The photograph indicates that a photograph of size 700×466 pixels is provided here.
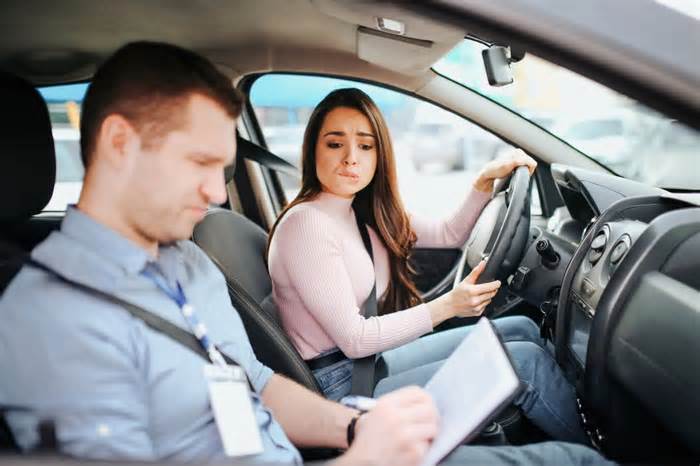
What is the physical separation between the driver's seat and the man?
1.46 ft

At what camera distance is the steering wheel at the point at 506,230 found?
1.75 m

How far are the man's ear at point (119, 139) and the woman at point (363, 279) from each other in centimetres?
73

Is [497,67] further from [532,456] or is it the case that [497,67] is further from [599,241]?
[532,456]

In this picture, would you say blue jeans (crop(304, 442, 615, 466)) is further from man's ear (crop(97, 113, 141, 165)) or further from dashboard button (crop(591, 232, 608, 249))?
man's ear (crop(97, 113, 141, 165))

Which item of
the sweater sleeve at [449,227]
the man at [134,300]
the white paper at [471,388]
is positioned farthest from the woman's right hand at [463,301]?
the man at [134,300]

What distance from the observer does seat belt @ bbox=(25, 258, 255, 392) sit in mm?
924

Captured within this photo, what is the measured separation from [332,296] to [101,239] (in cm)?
71

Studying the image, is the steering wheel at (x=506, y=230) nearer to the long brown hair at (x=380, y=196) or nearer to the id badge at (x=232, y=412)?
the long brown hair at (x=380, y=196)

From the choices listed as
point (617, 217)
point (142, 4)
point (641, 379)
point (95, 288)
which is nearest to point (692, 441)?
point (641, 379)

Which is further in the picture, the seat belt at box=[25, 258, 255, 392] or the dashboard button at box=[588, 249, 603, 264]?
the dashboard button at box=[588, 249, 603, 264]

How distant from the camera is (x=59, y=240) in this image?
37.6 inches

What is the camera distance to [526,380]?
1.65 m

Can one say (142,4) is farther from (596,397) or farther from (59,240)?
(596,397)

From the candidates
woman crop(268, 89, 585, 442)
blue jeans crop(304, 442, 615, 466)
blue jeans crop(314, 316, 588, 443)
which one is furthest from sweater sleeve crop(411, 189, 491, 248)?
blue jeans crop(304, 442, 615, 466)
